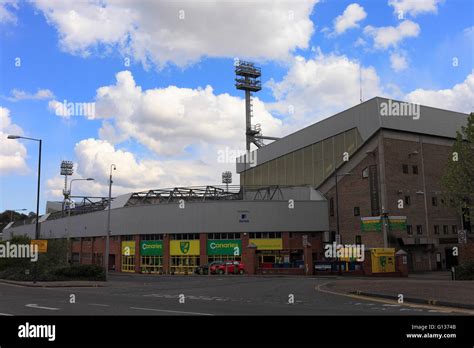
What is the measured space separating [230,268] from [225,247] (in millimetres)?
6756

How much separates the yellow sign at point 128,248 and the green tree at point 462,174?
126ft

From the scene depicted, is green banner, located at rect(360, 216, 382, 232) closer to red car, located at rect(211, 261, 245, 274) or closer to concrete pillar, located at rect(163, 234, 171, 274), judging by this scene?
red car, located at rect(211, 261, 245, 274)

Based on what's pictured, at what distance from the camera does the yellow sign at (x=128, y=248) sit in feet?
196

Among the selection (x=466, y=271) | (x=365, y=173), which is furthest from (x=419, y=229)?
(x=466, y=271)

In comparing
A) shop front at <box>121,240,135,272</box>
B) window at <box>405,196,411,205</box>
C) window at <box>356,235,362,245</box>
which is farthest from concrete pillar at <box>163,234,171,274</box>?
window at <box>405,196,411,205</box>

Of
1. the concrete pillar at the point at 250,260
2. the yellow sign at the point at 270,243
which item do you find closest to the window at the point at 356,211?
the yellow sign at the point at 270,243

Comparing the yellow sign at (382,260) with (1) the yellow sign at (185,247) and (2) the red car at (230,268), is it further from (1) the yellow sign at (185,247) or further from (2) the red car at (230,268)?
(1) the yellow sign at (185,247)

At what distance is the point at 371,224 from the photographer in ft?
164

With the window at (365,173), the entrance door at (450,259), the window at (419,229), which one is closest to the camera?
the window at (419,229)

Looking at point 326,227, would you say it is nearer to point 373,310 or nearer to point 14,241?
point 14,241

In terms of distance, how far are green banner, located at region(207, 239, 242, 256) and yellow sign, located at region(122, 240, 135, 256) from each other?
37.2 ft

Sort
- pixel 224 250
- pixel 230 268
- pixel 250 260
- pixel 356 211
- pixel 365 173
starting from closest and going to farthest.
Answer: pixel 230 268
pixel 250 260
pixel 365 173
pixel 356 211
pixel 224 250

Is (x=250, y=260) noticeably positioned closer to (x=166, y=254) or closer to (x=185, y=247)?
(x=185, y=247)
